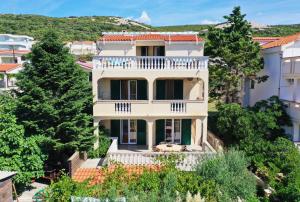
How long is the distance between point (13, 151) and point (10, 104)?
11.7 feet

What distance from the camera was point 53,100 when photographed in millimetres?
17031

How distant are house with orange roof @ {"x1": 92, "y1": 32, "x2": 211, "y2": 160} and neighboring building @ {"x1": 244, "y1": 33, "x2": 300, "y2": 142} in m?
6.00

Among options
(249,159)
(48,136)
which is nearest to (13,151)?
(48,136)

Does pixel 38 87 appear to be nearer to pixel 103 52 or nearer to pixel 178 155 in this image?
pixel 103 52

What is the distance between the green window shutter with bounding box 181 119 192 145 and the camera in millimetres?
22173

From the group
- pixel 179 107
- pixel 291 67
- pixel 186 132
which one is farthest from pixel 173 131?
pixel 291 67

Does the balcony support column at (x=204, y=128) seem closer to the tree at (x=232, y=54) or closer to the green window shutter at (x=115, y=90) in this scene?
the tree at (x=232, y=54)

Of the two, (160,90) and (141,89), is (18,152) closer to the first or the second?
(141,89)

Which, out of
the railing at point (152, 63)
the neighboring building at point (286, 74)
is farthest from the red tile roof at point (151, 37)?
the neighboring building at point (286, 74)

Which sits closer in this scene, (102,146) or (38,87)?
(38,87)

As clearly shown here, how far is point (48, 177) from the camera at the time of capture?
1683 cm

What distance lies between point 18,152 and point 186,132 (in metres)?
12.5

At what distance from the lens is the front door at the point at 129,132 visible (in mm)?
22484

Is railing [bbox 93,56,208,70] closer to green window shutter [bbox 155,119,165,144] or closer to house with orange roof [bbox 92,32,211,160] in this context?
house with orange roof [bbox 92,32,211,160]
